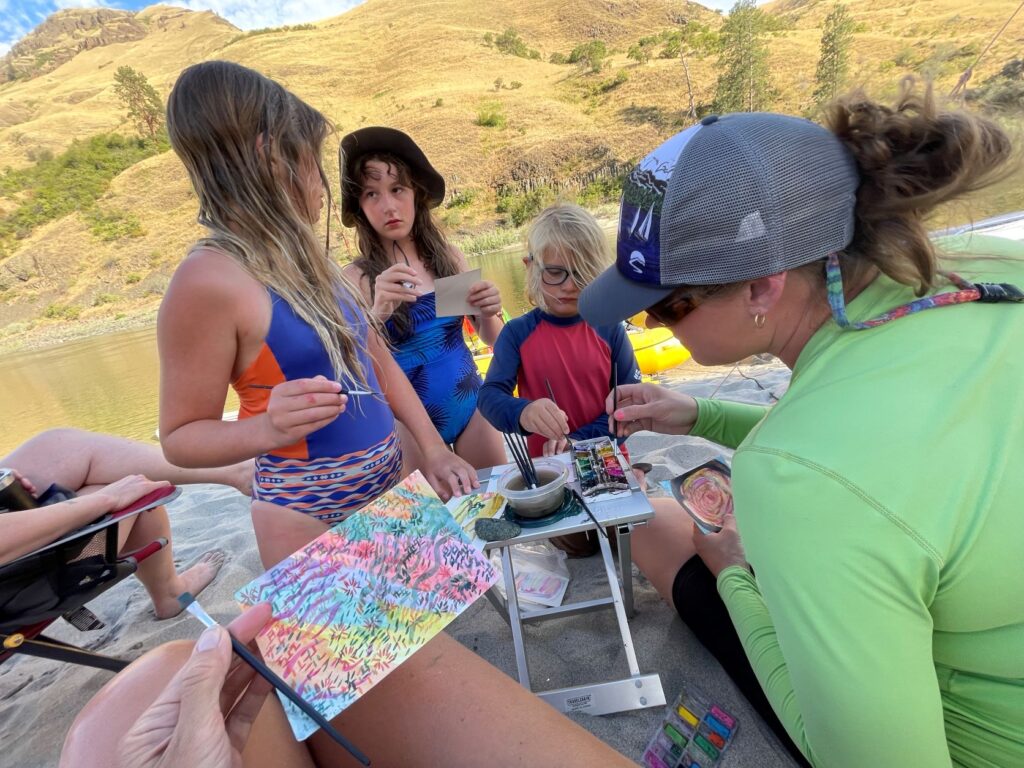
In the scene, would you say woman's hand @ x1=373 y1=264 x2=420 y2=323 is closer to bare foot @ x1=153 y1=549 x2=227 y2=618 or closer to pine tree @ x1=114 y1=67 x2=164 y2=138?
bare foot @ x1=153 y1=549 x2=227 y2=618

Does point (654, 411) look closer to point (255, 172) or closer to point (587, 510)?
point (587, 510)

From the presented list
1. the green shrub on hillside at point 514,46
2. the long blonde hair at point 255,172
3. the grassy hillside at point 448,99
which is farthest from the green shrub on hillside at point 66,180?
the long blonde hair at point 255,172

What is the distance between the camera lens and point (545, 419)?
1.90 metres

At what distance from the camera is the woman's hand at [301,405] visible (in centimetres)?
127

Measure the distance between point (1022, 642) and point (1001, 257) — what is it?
0.69 m

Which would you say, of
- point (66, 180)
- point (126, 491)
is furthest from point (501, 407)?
point (66, 180)

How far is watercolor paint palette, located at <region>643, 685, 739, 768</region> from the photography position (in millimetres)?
1286

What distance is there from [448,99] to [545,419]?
2200 inches

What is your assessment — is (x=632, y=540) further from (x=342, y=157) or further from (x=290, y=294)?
(x=342, y=157)

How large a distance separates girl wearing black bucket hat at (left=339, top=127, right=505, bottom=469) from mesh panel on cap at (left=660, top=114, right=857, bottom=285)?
142 centimetres

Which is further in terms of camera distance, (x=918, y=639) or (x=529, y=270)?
(x=529, y=270)

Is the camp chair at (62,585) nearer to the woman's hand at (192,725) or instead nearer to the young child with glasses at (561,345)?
the woman's hand at (192,725)

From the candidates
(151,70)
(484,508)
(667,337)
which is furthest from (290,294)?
(151,70)

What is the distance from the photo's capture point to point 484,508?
143 centimetres
